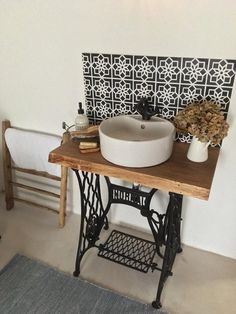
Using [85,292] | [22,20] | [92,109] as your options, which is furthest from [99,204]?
[22,20]

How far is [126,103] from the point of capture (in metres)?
1.49

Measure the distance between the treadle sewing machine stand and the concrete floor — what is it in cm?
7

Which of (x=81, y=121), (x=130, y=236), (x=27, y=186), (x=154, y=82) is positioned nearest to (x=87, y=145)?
(x=81, y=121)

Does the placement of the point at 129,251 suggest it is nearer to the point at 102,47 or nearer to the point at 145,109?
the point at 145,109

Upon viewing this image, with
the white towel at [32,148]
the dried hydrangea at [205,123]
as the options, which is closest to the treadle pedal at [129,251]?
the white towel at [32,148]

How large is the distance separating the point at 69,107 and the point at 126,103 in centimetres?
40

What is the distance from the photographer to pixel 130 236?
1848 mm

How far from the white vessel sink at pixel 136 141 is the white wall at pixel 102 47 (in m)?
0.35

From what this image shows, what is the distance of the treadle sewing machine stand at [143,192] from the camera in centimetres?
111

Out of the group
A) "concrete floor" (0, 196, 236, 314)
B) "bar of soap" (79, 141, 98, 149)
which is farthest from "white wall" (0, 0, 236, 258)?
"bar of soap" (79, 141, 98, 149)

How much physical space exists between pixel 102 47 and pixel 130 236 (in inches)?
48.8

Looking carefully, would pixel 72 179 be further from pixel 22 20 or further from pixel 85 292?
pixel 22 20

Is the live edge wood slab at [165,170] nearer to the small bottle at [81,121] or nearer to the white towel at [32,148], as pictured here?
the small bottle at [81,121]

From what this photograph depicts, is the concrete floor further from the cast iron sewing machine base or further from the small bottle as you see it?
the small bottle
